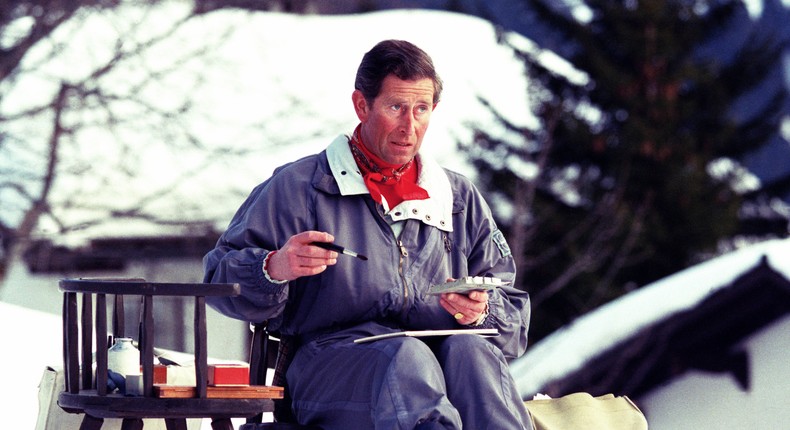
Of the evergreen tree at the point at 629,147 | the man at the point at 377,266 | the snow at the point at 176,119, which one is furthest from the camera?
the evergreen tree at the point at 629,147

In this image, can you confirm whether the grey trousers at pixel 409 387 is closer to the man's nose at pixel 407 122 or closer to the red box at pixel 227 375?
the red box at pixel 227 375

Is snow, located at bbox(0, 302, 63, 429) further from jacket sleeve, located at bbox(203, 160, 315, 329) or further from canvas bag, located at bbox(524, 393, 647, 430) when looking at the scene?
canvas bag, located at bbox(524, 393, 647, 430)

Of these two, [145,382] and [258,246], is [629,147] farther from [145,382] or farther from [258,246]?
[145,382]

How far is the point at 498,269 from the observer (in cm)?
346

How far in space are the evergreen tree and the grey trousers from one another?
12.4 metres

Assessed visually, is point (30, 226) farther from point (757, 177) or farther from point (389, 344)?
point (757, 177)

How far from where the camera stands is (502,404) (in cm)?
294

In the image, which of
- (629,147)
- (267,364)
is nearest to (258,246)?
(267,364)

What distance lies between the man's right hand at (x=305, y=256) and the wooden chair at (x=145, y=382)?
132 mm

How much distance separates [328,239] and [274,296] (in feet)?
0.79

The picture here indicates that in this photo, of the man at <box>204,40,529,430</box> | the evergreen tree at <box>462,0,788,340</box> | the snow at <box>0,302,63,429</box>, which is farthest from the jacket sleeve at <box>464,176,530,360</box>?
the evergreen tree at <box>462,0,788,340</box>

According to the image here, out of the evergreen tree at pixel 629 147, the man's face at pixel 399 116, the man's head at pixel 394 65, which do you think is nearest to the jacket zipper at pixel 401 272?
the man's face at pixel 399 116

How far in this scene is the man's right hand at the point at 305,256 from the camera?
2938mm

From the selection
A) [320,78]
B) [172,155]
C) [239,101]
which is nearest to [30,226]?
[172,155]
